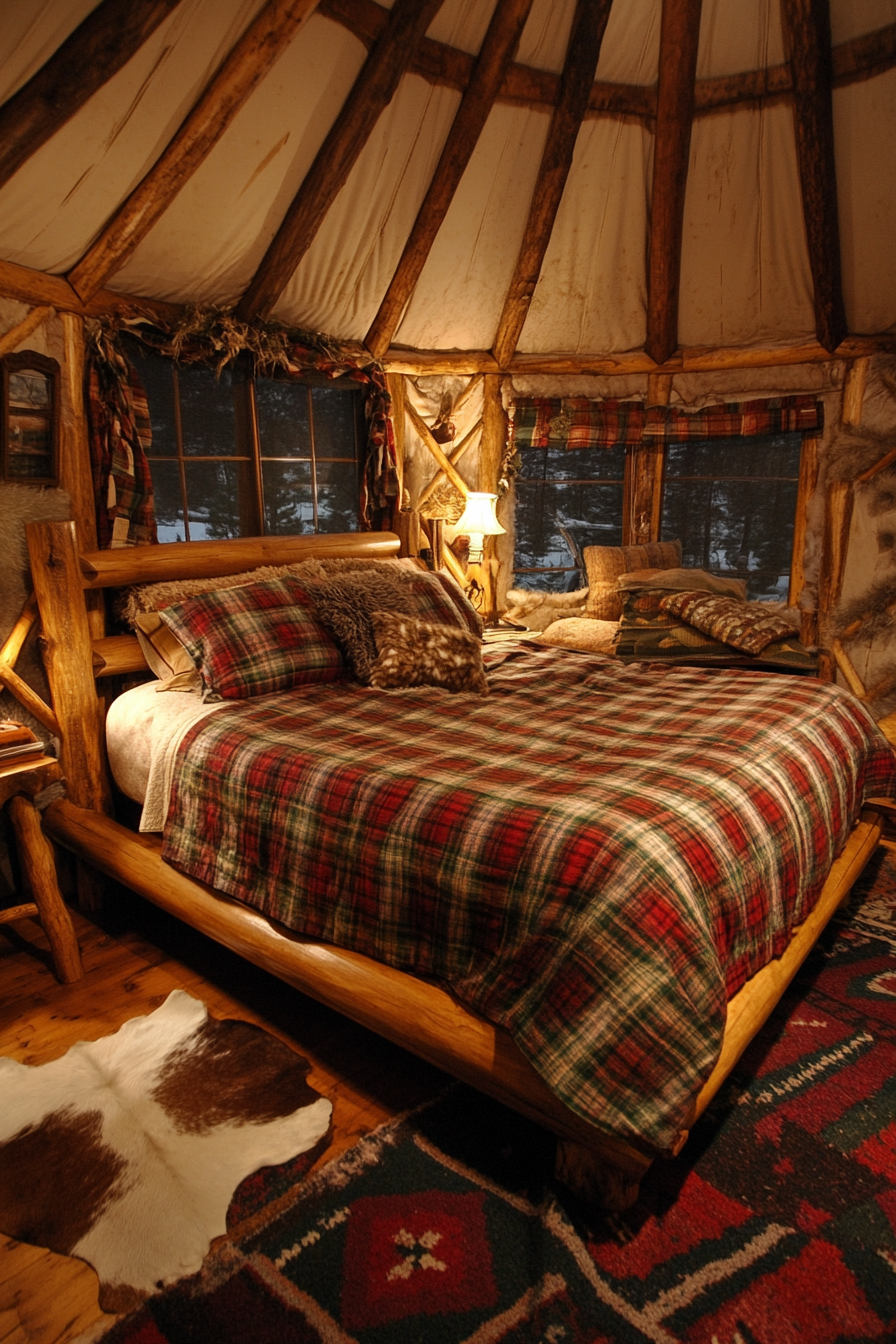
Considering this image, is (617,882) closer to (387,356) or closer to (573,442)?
(387,356)

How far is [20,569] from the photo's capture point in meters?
2.83

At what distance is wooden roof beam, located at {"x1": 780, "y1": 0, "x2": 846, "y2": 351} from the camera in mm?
3426

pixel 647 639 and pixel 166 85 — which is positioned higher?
pixel 166 85

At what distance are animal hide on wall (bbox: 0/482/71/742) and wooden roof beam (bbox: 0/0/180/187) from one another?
41.9 inches

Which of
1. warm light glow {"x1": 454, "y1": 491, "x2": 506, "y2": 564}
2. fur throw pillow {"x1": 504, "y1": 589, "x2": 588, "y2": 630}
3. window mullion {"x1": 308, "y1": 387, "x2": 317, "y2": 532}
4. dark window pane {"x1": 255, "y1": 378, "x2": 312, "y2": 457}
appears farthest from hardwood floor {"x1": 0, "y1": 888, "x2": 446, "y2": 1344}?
fur throw pillow {"x1": 504, "y1": 589, "x2": 588, "y2": 630}

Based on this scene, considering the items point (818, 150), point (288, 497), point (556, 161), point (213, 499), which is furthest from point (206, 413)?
point (818, 150)

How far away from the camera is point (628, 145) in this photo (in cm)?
404

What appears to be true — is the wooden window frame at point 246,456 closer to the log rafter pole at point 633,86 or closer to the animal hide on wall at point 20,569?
the animal hide on wall at point 20,569

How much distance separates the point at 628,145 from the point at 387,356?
5.38 feet

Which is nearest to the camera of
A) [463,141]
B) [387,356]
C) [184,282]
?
[184,282]

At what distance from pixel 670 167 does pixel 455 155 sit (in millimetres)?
1141

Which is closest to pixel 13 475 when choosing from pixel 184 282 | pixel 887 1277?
pixel 184 282

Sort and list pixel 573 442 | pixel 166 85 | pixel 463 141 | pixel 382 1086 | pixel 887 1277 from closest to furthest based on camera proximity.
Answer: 1. pixel 887 1277
2. pixel 382 1086
3. pixel 166 85
4. pixel 463 141
5. pixel 573 442

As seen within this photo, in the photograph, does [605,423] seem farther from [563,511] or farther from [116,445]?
[116,445]
